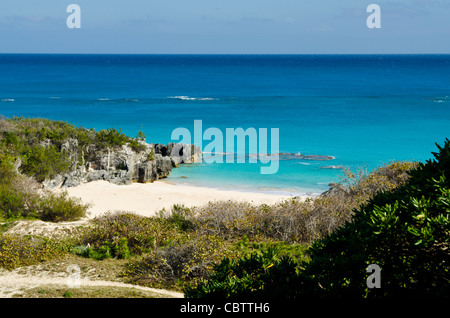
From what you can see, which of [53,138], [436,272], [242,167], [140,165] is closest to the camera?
[436,272]

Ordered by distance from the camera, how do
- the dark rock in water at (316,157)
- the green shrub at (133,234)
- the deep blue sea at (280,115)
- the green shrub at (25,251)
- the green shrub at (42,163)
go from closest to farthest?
the green shrub at (25,251) → the green shrub at (133,234) → the green shrub at (42,163) → the deep blue sea at (280,115) → the dark rock in water at (316,157)

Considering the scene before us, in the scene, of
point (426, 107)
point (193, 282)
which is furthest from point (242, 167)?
point (426, 107)

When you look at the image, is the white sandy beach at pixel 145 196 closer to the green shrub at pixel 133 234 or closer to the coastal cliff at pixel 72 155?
the coastal cliff at pixel 72 155

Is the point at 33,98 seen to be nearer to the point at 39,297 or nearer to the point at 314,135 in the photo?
the point at 314,135

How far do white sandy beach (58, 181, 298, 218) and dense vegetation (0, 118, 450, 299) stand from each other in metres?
2.27

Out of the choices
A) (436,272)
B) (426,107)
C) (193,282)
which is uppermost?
(426,107)

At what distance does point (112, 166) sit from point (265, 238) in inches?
650

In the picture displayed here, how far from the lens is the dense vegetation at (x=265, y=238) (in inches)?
245

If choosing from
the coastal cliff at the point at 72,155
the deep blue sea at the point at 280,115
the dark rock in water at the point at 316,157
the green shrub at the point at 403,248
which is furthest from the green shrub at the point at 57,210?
the dark rock in water at the point at 316,157

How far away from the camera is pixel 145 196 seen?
2347cm

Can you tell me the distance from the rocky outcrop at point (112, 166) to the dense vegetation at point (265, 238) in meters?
0.91
